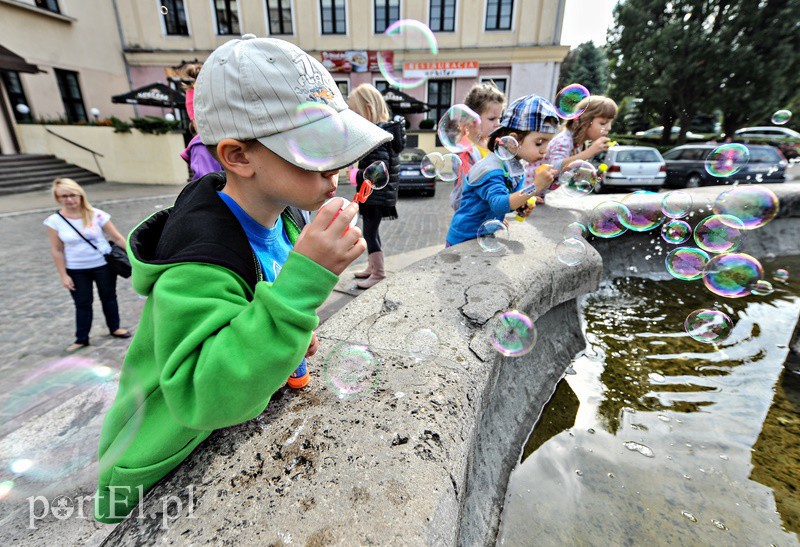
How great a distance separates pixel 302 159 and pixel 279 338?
458 mm

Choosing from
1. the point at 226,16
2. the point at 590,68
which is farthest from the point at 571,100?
the point at 590,68

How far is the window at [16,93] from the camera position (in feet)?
49.8

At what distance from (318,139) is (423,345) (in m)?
1.16

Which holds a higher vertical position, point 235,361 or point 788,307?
point 235,361

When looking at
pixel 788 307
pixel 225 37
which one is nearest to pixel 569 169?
pixel 788 307

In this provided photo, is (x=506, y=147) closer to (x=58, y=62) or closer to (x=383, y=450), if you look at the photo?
(x=383, y=450)

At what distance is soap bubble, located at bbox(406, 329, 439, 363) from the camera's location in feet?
5.90

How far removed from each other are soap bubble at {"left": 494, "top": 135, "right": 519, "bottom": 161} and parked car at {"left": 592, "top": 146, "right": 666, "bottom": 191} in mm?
10311

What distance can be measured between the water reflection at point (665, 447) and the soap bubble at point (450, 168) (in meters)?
2.01

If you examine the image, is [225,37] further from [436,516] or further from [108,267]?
[436,516]

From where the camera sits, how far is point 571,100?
384cm

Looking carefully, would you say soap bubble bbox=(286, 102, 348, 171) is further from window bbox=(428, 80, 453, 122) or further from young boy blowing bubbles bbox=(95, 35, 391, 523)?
window bbox=(428, 80, 453, 122)

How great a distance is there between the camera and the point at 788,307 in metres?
4.02

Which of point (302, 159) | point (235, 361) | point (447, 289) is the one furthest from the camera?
point (447, 289)
